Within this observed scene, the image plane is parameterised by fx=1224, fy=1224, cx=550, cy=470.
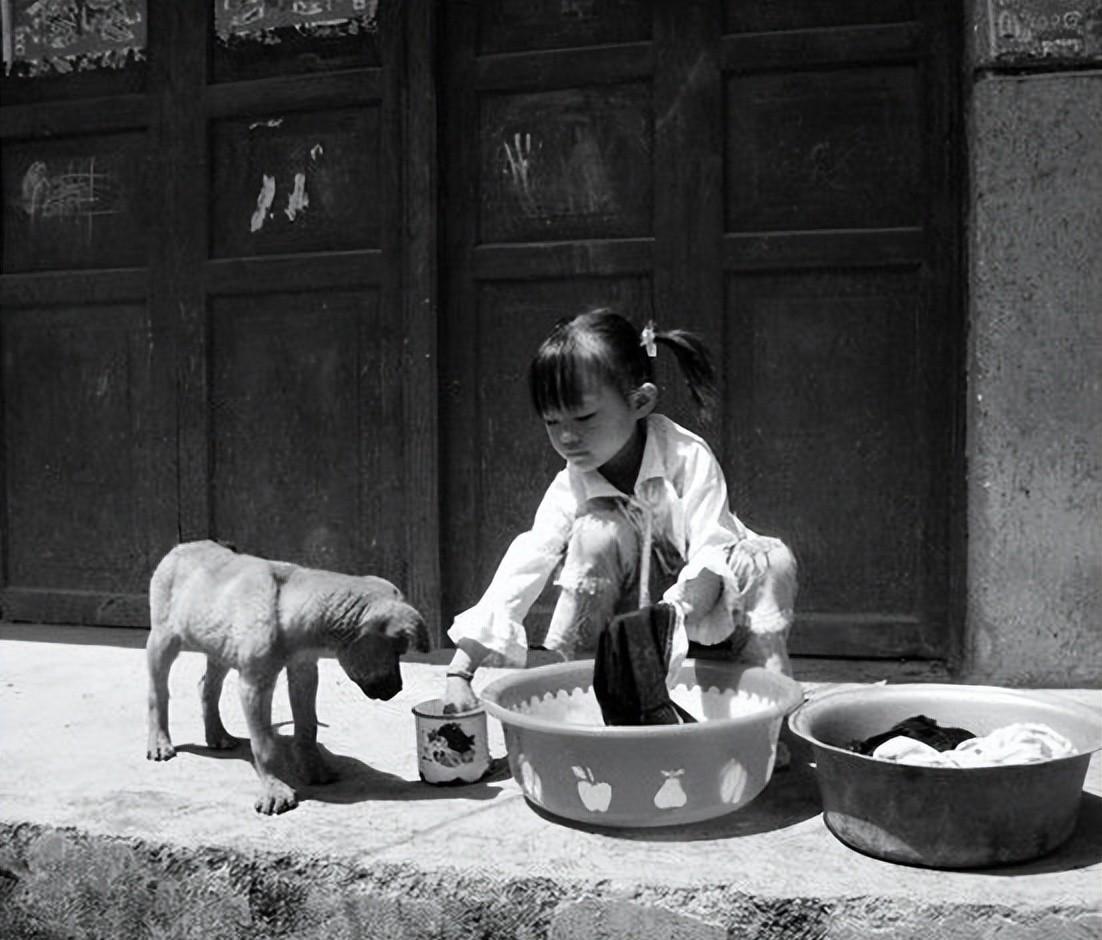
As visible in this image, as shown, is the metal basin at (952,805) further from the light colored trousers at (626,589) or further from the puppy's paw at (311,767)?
the puppy's paw at (311,767)

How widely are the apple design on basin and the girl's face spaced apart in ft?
2.40

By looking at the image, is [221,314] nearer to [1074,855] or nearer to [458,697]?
[458,697]

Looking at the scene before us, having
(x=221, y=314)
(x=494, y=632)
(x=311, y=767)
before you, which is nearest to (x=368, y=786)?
(x=311, y=767)

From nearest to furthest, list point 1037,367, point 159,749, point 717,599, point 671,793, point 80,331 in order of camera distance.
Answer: point 671,793 < point 717,599 < point 159,749 < point 1037,367 < point 80,331

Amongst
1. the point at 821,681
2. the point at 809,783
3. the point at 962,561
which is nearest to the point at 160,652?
the point at 809,783

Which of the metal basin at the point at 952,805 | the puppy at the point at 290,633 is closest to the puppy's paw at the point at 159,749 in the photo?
the puppy at the point at 290,633

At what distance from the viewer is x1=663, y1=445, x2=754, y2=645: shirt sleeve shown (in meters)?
2.54

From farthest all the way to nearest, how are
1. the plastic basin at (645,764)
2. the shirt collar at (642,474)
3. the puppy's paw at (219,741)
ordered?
the puppy's paw at (219,741)
the shirt collar at (642,474)
the plastic basin at (645,764)

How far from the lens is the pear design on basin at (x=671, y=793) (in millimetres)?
2223

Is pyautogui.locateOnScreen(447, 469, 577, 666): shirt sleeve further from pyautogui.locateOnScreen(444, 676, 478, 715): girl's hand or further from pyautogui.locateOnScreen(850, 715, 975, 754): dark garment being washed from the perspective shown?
pyautogui.locateOnScreen(850, 715, 975, 754): dark garment being washed

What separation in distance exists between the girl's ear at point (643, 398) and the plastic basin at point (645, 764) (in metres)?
0.67

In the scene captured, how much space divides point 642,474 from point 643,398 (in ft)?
0.56

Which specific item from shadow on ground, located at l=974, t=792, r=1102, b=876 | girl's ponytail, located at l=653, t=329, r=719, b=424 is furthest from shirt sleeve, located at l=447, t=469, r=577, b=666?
shadow on ground, located at l=974, t=792, r=1102, b=876

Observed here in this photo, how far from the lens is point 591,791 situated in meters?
2.24
